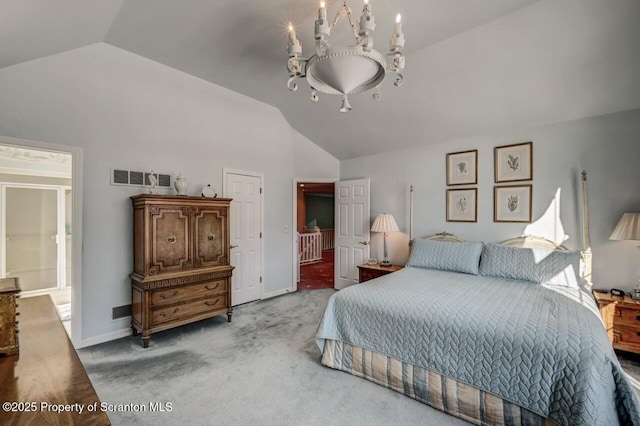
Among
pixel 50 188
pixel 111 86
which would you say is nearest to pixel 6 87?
pixel 111 86

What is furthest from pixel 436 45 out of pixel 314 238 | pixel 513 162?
pixel 314 238

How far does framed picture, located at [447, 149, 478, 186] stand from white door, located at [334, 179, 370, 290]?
4.37 ft

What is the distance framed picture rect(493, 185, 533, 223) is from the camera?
11.6ft

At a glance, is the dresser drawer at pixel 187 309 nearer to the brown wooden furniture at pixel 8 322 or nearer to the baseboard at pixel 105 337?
the baseboard at pixel 105 337

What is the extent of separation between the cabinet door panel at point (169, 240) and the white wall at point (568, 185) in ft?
10.7

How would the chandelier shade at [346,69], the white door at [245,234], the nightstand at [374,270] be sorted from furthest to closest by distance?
the white door at [245,234], the nightstand at [374,270], the chandelier shade at [346,69]

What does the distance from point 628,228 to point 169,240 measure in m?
4.63

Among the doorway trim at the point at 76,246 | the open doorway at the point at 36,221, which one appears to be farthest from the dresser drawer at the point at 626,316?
the open doorway at the point at 36,221

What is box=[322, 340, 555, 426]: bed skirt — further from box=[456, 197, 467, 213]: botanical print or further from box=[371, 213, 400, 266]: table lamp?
box=[456, 197, 467, 213]: botanical print

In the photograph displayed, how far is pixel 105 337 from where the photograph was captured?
3.16 m

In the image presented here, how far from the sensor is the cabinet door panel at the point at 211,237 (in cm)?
349

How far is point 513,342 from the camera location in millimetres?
1793

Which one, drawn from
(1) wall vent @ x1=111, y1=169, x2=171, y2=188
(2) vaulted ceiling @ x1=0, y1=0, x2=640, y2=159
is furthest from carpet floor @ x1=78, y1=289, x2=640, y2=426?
(2) vaulted ceiling @ x1=0, y1=0, x2=640, y2=159

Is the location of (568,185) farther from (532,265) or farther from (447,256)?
(447,256)
